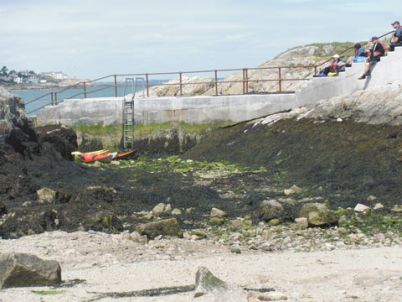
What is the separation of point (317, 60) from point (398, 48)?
17.5 metres

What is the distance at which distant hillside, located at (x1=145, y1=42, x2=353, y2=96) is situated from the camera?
127ft

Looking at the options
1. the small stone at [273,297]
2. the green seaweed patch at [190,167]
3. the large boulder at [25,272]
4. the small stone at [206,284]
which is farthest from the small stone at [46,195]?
the small stone at [273,297]

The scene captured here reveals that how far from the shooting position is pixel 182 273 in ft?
36.9

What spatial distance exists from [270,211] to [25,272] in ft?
21.2

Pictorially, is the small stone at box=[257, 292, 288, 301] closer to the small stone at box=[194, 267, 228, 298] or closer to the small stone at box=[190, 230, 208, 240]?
the small stone at box=[194, 267, 228, 298]

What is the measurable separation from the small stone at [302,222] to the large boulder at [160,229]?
216 centimetres

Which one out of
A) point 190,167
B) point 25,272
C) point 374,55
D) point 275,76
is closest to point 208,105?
point 190,167

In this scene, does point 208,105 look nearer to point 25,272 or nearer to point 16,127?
point 16,127

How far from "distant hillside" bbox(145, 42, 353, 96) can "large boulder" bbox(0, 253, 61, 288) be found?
24.2 metres

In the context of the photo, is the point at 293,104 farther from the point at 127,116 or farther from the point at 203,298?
the point at 203,298

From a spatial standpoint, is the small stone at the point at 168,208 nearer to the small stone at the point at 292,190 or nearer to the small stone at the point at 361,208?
the small stone at the point at 292,190

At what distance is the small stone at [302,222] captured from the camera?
1481 centimetres

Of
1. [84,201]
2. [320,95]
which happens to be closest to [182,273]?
[84,201]

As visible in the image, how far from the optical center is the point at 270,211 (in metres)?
15.7
